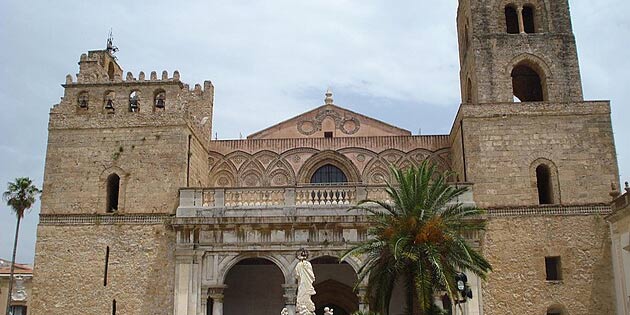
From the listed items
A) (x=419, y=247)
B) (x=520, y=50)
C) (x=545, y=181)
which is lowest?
(x=419, y=247)

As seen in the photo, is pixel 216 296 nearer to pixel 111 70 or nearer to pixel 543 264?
pixel 543 264

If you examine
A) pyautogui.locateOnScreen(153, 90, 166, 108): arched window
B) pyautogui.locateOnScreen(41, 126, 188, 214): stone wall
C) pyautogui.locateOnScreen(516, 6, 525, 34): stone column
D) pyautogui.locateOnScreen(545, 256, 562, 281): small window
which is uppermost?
pyautogui.locateOnScreen(516, 6, 525, 34): stone column

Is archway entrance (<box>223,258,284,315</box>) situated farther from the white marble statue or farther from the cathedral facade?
the white marble statue

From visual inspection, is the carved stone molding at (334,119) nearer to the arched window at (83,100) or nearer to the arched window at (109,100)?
the arched window at (109,100)

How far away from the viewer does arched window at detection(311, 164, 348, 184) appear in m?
28.5

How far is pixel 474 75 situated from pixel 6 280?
2372cm

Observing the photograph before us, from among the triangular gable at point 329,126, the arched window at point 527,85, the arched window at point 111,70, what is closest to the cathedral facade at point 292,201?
the arched window at point 527,85

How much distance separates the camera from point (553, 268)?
73.8 ft

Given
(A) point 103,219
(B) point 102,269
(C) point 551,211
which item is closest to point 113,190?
(A) point 103,219

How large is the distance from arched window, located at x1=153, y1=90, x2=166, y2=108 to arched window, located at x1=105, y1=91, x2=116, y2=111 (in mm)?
1546

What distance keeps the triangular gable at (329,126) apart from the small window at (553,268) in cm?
879

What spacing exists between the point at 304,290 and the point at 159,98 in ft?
34.5

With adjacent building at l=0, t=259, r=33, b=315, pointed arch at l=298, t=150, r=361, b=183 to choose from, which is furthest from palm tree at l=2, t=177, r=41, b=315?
pointed arch at l=298, t=150, r=361, b=183

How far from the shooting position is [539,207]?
2259 centimetres
